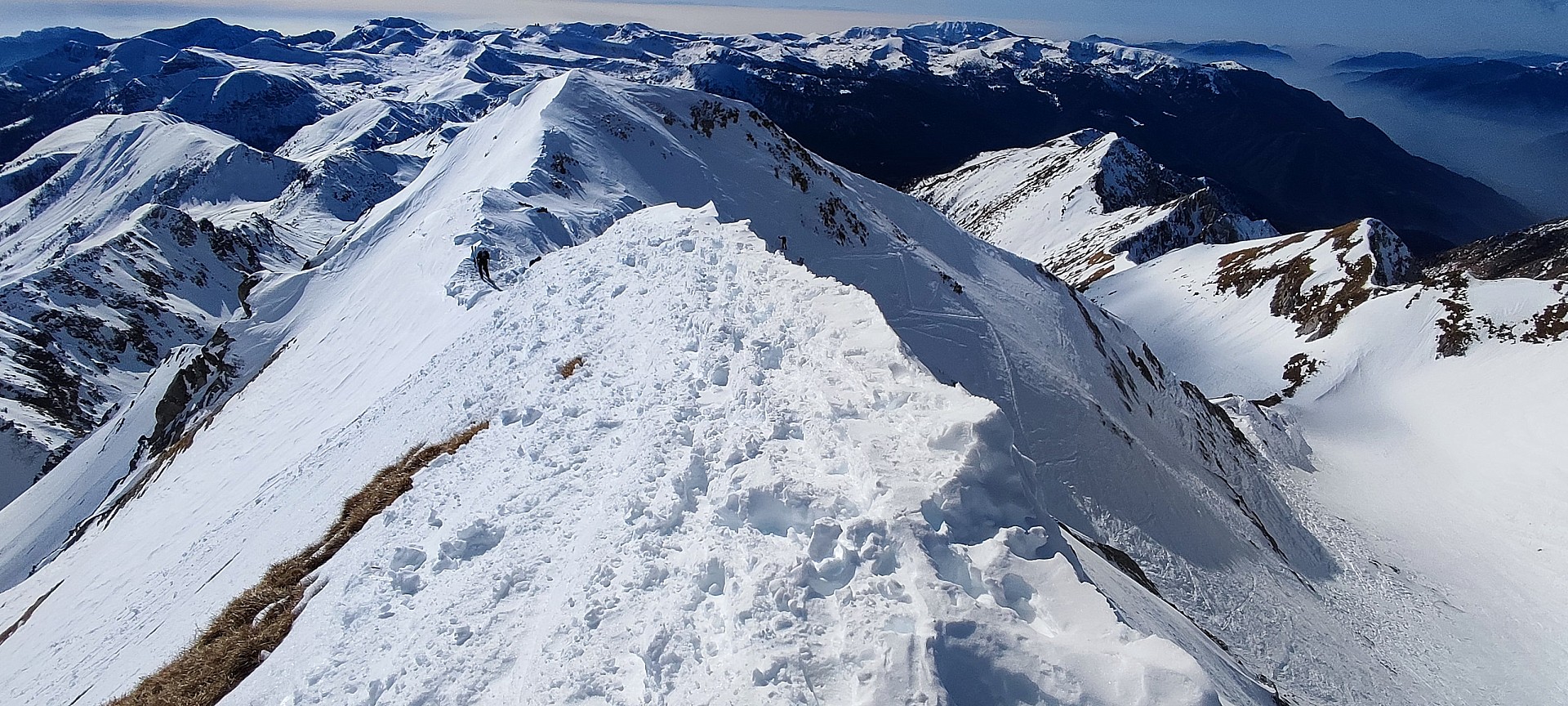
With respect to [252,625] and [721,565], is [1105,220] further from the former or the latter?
[252,625]

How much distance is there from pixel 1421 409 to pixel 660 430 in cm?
7004

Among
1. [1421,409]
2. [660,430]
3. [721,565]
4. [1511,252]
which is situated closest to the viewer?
[721,565]

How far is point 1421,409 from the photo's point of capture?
2224 inches

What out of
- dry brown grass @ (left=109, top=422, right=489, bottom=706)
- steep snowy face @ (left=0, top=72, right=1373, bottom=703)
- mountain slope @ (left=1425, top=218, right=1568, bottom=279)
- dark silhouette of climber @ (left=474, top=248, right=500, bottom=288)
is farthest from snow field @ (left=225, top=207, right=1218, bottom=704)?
mountain slope @ (left=1425, top=218, right=1568, bottom=279)

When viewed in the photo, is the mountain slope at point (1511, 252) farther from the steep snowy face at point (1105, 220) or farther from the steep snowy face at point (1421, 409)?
the steep snowy face at point (1421, 409)

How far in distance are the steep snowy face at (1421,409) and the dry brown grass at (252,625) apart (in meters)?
38.6

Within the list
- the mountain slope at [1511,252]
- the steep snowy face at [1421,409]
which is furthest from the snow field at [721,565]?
the mountain slope at [1511,252]

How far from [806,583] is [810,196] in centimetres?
4235

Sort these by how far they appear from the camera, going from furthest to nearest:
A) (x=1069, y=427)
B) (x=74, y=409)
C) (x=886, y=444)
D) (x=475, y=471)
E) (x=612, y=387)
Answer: (x=74, y=409) < (x=1069, y=427) < (x=612, y=387) < (x=475, y=471) < (x=886, y=444)

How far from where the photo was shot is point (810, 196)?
48000 millimetres

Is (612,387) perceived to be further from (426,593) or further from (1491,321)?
(1491,321)

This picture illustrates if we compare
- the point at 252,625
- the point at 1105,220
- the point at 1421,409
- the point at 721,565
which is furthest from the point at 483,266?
the point at 1105,220

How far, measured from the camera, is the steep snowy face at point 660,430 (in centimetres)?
914

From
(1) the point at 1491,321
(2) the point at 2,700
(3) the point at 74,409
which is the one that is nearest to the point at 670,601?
(2) the point at 2,700
